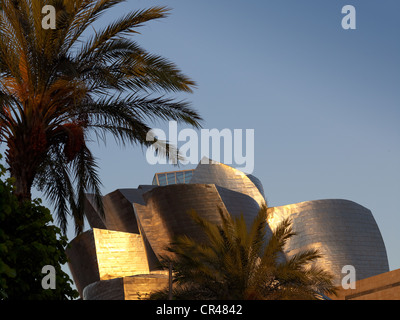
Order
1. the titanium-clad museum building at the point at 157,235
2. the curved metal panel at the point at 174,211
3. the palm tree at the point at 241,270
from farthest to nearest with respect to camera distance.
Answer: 1. the curved metal panel at the point at 174,211
2. the titanium-clad museum building at the point at 157,235
3. the palm tree at the point at 241,270

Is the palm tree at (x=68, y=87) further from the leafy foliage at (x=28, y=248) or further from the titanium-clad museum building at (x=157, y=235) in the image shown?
the titanium-clad museum building at (x=157, y=235)

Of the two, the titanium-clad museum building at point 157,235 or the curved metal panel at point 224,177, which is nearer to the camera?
the titanium-clad museum building at point 157,235

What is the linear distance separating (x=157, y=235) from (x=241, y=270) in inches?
756

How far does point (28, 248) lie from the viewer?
1147cm

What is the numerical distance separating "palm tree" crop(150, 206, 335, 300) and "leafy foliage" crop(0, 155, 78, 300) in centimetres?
459

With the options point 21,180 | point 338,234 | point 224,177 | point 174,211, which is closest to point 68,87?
point 21,180

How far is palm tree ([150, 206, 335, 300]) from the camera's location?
1612cm

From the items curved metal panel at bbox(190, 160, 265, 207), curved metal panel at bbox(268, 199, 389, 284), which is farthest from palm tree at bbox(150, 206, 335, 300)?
curved metal panel at bbox(190, 160, 265, 207)

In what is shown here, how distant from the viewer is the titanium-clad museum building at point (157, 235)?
1339 inches

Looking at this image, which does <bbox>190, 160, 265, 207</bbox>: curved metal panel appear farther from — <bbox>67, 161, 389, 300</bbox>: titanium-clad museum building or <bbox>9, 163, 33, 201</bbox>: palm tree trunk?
<bbox>9, 163, 33, 201</bbox>: palm tree trunk

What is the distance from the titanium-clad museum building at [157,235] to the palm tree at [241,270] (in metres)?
13.7

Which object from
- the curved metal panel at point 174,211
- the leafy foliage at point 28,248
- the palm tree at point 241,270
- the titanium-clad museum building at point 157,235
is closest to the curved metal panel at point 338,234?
the titanium-clad museum building at point 157,235
